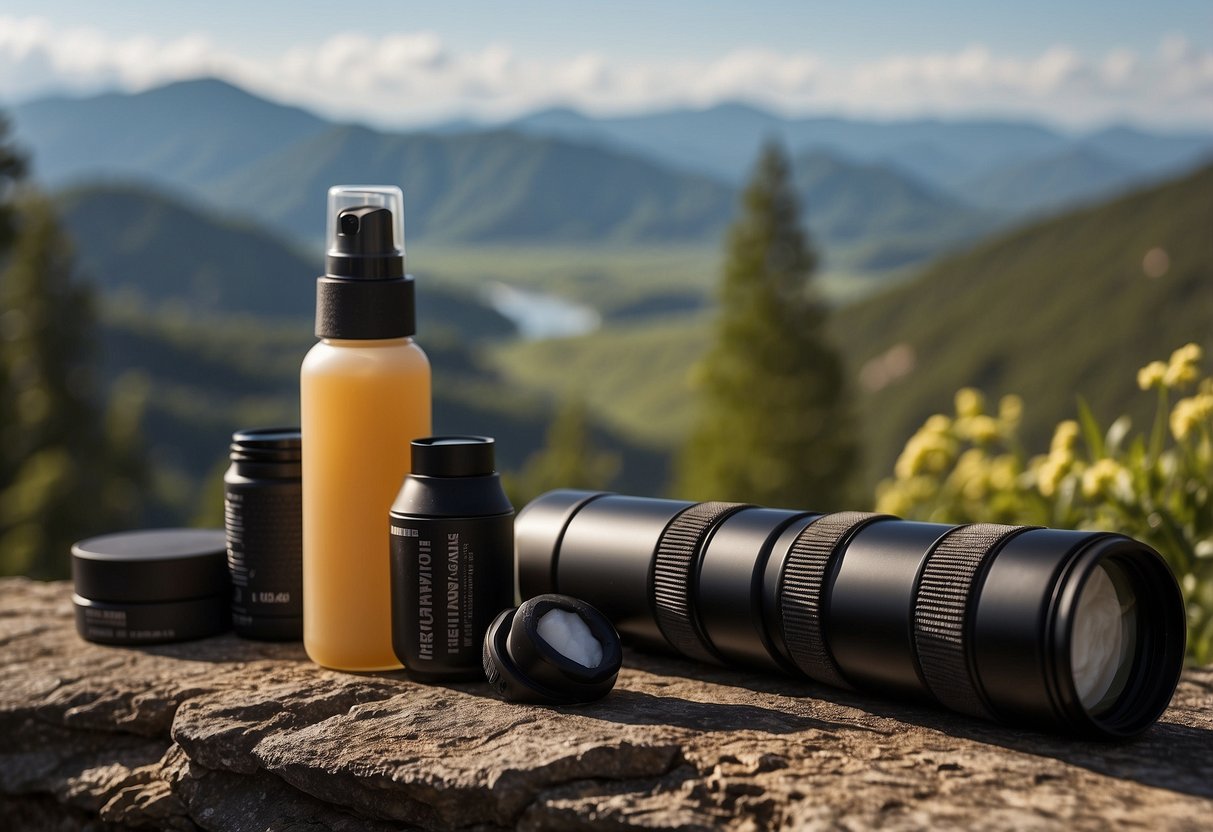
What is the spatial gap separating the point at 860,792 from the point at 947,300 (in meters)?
109

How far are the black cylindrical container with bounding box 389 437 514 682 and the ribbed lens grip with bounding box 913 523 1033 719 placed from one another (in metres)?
0.86

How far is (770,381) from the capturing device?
30.0 metres

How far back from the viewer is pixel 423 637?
2.46 meters

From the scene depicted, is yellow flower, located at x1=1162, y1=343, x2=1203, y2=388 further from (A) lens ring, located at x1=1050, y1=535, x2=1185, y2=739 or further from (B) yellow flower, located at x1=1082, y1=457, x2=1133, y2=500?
(A) lens ring, located at x1=1050, y1=535, x2=1185, y2=739

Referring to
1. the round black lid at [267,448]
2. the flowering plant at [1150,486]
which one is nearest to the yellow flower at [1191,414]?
the flowering plant at [1150,486]

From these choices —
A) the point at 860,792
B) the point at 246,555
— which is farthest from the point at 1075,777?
the point at 246,555

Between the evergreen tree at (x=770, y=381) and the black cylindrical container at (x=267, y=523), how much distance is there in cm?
2552

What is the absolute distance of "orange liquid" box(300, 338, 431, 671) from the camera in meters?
2.53

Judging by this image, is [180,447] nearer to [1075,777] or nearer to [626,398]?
[626,398]

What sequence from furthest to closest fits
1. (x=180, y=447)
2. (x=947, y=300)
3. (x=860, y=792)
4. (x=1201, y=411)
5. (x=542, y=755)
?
(x=947, y=300) → (x=180, y=447) → (x=1201, y=411) → (x=542, y=755) → (x=860, y=792)

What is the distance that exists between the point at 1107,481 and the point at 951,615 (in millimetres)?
1758

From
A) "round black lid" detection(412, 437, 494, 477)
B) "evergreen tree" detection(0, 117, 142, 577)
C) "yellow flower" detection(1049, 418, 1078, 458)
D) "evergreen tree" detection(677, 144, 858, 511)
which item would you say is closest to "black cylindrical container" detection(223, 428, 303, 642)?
"round black lid" detection(412, 437, 494, 477)

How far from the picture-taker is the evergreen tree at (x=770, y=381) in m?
29.2

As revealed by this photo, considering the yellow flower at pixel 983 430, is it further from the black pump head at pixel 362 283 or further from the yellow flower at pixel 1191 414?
the black pump head at pixel 362 283
